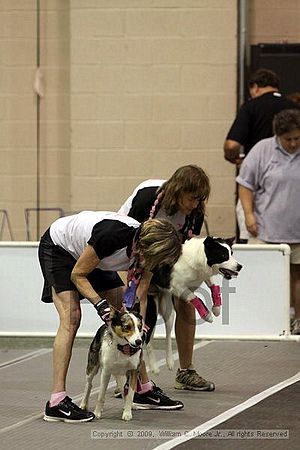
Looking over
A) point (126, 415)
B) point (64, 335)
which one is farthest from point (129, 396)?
point (64, 335)

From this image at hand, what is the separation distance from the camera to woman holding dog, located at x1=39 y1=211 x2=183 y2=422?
224 inches

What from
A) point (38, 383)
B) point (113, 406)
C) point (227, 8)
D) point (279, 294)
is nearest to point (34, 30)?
point (227, 8)

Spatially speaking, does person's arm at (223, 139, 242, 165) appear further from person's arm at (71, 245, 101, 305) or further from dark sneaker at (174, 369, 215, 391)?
person's arm at (71, 245, 101, 305)

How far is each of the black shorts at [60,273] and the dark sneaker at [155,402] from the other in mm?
572

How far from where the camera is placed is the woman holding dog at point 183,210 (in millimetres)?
6062

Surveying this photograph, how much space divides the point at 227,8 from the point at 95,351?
5.15 meters

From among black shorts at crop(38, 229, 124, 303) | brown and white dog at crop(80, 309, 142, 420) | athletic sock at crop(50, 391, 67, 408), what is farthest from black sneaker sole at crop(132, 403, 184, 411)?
black shorts at crop(38, 229, 124, 303)

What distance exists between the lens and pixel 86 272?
5691 millimetres

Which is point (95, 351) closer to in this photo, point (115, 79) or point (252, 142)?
point (252, 142)

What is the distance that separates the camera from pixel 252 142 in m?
9.58

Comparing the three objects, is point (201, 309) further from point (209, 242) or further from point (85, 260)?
point (85, 260)

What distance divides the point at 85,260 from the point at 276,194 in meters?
3.24

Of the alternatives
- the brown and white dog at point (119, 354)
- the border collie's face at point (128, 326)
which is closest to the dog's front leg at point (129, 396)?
the brown and white dog at point (119, 354)

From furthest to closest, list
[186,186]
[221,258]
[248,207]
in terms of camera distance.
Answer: [248,207], [221,258], [186,186]
